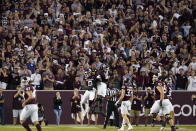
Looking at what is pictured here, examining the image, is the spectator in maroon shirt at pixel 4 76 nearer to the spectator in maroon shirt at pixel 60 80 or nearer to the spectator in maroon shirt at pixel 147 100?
the spectator in maroon shirt at pixel 60 80

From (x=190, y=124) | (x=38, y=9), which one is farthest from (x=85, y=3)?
(x=190, y=124)

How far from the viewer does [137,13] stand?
28016 millimetres

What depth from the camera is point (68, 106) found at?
24.3 m

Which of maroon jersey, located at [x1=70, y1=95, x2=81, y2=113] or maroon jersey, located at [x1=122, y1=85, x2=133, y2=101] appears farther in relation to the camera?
maroon jersey, located at [x1=70, y1=95, x2=81, y2=113]

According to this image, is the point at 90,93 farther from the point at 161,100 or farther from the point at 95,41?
the point at 161,100

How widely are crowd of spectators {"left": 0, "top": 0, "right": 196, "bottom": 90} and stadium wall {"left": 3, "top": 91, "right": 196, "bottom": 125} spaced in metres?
0.43

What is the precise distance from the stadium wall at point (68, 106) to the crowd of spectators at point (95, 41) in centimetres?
43

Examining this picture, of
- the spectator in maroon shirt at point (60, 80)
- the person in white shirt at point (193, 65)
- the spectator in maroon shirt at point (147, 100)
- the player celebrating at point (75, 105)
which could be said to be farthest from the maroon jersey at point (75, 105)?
the person in white shirt at point (193, 65)

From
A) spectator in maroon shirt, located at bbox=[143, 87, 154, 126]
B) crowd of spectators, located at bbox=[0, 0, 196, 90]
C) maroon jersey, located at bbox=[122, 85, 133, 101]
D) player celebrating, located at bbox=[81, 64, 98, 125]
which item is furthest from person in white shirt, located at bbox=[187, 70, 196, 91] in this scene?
player celebrating, located at bbox=[81, 64, 98, 125]

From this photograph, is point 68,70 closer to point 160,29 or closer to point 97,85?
point 97,85

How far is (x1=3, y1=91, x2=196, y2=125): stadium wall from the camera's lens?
2394 centimetres

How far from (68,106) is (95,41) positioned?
3.64 metres

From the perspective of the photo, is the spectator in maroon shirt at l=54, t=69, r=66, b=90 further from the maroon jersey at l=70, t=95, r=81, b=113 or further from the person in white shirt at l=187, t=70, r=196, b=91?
the person in white shirt at l=187, t=70, r=196, b=91

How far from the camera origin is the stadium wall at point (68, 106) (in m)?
23.9
